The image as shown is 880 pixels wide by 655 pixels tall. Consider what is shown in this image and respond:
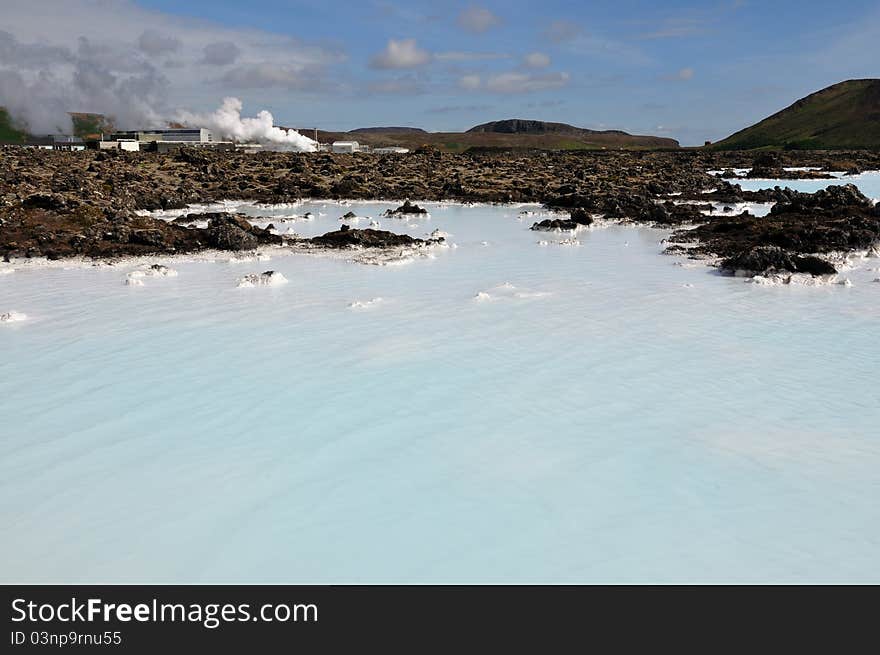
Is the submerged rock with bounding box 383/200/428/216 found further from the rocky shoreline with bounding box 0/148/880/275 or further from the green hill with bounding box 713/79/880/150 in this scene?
the green hill with bounding box 713/79/880/150

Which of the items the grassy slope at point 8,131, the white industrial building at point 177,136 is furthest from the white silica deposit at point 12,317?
the grassy slope at point 8,131

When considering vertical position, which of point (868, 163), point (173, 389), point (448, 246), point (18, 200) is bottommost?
point (173, 389)

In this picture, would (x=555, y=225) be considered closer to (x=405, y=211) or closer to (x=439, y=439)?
(x=405, y=211)

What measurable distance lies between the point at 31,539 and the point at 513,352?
6.18m

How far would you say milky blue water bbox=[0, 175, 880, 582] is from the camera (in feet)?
16.6

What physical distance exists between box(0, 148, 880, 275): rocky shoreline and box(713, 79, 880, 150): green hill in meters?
68.1

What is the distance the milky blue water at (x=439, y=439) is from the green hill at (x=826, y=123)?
4352 inches

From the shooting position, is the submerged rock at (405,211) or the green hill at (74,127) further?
the green hill at (74,127)

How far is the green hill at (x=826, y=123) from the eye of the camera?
113 meters

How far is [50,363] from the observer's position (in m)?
9.09

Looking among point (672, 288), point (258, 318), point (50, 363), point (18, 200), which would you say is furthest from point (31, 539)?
point (18, 200)

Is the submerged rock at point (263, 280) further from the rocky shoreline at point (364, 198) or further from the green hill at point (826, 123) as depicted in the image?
the green hill at point (826, 123)
